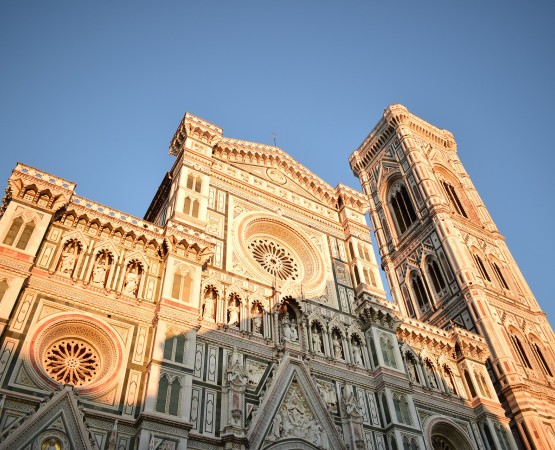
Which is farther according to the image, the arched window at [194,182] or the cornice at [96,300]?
the arched window at [194,182]

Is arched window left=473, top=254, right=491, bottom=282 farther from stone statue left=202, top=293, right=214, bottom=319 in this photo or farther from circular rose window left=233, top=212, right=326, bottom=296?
stone statue left=202, top=293, right=214, bottom=319

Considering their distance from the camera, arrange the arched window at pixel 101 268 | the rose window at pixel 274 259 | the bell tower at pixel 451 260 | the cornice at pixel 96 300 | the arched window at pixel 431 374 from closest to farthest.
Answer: the cornice at pixel 96 300 → the arched window at pixel 101 268 → the arched window at pixel 431 374 → the rose window at pixel 274 259 → the bell tower at pixel 451 260

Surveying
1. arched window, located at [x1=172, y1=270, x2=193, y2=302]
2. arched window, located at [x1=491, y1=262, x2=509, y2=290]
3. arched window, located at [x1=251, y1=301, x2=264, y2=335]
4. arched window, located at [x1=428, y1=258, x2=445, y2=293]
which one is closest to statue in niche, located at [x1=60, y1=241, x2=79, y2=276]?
arched window, located at [x1=172, y1=270, x2=193, y2=302]

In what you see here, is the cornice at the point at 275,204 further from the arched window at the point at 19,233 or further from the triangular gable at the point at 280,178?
the arched window at the point at 19,233

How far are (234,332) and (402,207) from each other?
24957mm

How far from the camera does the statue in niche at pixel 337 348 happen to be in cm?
1905

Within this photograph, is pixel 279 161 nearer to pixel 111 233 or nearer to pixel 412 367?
pixel 111 233

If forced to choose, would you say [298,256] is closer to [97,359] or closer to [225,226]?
[225,226]

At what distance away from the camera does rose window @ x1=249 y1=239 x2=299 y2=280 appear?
21031 mm

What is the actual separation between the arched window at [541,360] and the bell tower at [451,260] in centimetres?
6

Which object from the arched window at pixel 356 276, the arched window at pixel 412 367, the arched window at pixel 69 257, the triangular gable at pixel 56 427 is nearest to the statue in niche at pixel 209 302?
the arched window at pixel 69 257

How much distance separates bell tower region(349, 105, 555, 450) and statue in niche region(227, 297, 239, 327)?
512 inches

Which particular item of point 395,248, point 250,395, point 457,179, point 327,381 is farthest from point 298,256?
point 457,179

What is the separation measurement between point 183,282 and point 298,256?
6981 millimetres
